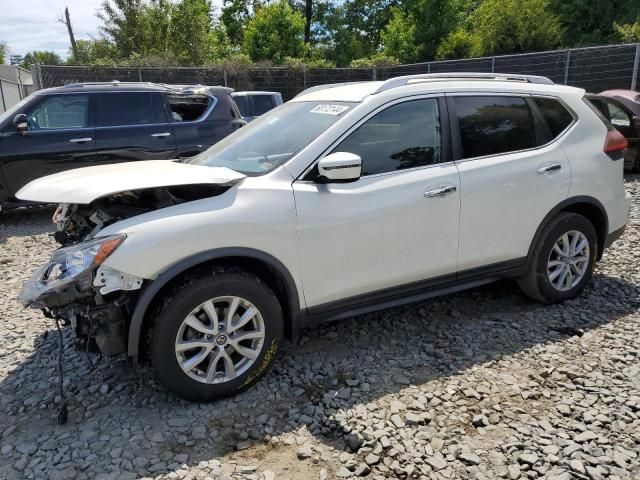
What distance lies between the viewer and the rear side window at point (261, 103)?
12.6 m

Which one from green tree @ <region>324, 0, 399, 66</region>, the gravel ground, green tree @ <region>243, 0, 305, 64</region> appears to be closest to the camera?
the gravel ground

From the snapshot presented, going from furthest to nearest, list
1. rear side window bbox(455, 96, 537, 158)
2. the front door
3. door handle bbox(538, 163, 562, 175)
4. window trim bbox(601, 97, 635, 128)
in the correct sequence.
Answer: window trim bbox(601, 97, 635, 128), door handle bbox(538, 163, 562, 175), rear side window bbox(455, 96, 537, 158), the front door

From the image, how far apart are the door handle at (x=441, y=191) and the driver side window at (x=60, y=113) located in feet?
19.9

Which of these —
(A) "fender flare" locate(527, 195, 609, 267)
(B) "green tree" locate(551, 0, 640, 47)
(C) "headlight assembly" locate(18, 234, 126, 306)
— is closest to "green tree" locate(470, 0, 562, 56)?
(B) "green tree" locate(551, 0, 640, 47)

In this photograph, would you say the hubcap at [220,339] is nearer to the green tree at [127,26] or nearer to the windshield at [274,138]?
the windshield at [274,138]

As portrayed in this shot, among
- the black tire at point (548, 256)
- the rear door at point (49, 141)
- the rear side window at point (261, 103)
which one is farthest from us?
the rear side window at point (261, 103)

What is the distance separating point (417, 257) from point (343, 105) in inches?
46.5

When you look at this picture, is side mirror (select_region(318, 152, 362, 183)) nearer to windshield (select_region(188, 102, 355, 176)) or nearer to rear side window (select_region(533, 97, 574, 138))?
windshield (select_region(188, 102, 355, 176))

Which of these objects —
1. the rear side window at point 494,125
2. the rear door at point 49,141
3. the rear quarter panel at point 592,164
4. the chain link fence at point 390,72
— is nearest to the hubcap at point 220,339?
the rear side window at point 494,125

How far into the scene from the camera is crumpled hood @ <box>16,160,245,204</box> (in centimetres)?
304

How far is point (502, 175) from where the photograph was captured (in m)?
3.98

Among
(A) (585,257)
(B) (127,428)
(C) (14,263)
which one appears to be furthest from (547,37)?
(B) (127,428)

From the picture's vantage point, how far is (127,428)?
3025mm

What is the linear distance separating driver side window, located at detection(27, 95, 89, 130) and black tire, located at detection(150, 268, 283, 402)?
5.87 metres
